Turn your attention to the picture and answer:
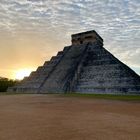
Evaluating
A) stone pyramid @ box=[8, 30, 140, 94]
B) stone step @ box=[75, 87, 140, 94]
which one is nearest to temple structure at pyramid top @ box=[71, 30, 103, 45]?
stone pyramid @ box=[8, 30, 140, 94]

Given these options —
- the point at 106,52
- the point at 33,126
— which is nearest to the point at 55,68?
the point at 106,52

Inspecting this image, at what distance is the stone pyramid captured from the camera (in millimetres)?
22188

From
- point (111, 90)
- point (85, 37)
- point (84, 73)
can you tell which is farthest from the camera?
point (85, 37)

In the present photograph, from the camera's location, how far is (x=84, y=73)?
26031 mm

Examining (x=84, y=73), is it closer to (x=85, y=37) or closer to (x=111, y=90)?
(x=111, y=90)

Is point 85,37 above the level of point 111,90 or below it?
above

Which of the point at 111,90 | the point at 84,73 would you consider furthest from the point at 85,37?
the point at 111,90

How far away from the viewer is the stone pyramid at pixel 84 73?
2219 cm

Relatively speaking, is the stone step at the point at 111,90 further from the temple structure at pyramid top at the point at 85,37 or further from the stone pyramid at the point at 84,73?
the temple structure at pyramid top at the point at 85,37

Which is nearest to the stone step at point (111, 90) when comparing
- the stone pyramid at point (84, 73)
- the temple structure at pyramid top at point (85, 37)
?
the stone pyramid at point (84, 73)

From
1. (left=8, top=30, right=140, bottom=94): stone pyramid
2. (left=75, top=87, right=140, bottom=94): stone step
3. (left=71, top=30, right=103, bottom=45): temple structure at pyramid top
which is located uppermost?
(left=71, top=30, right=103, bottom=45): temple structure at pyramid top

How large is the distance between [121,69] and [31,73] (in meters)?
13.6

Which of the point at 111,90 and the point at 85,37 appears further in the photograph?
the point at 85,37

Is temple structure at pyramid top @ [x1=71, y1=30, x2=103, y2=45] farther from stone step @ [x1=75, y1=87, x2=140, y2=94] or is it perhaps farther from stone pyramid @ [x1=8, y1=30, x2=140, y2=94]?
stone step @ [x1=75, y1=87, x2=140, y2=94]
